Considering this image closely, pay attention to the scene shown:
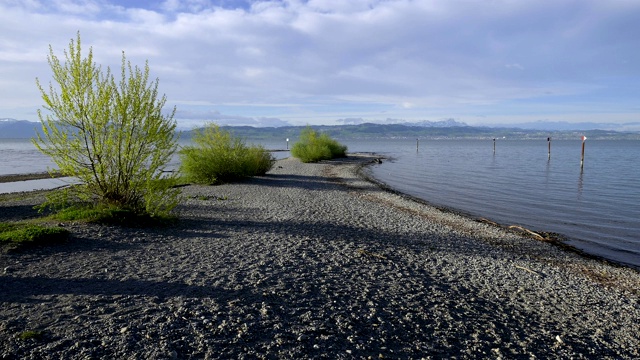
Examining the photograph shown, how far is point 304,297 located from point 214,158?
2026 cm

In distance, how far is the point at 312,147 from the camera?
169ft

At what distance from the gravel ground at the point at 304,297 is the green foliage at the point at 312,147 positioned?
126ft

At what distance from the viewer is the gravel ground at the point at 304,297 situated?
Result: 521 cm

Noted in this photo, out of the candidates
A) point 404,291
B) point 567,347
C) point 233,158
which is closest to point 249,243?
point 404,291

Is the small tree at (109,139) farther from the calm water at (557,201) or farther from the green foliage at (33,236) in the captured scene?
the calm water at (557,201)

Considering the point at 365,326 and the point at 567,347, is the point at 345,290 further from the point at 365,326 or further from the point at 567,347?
the point at 567,347

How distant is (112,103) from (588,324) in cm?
1212

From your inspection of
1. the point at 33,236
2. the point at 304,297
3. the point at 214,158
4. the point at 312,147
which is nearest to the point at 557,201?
the point at 214,158

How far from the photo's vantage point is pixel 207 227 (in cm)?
1222

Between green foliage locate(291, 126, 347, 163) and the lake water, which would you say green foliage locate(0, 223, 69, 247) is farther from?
green foliage locate(291, 126, 347, 163)

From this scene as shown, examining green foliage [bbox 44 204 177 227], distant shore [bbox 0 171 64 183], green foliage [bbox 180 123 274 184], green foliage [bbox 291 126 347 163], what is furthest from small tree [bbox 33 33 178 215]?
green foliage [bbox 291 126 347 163]

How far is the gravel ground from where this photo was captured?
521 cm

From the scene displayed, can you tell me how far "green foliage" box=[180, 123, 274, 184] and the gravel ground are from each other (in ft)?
42.0

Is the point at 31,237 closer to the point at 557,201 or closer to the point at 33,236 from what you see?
the point at 33,236
